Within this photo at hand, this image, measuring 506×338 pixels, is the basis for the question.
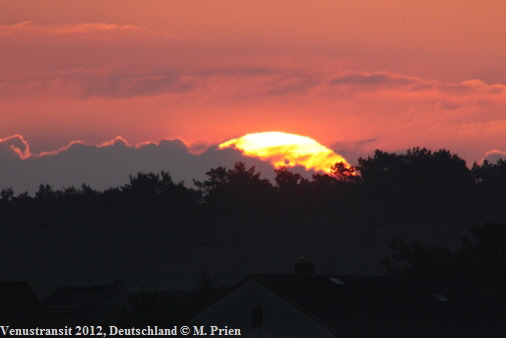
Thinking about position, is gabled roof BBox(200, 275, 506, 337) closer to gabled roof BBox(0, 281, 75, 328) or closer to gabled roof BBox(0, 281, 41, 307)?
gabled roof BBox(0, 281, 75, 328)

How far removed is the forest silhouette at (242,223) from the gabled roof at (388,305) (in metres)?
102

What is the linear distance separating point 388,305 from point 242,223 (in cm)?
11576

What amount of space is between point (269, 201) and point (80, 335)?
397 feet

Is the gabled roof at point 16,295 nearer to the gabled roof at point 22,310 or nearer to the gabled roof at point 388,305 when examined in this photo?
the gabled roof at point 22,310

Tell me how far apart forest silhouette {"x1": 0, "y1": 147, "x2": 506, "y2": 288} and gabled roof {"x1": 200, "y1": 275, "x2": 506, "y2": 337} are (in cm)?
10174

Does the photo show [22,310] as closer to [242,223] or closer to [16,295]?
[16,295]

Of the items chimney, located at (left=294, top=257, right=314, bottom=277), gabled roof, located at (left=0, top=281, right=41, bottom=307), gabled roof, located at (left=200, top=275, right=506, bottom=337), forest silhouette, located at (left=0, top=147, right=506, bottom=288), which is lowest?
gabled roof, located at (left=200, top=275, right=506, bottom=337)

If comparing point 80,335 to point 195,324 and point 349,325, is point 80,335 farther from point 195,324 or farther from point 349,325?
point 349,325

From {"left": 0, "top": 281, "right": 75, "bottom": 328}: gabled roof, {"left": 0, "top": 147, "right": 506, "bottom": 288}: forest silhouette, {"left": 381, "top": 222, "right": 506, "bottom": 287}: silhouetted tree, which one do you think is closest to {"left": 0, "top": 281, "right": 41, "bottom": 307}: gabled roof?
{"left": 0, "top": 281, "right": 75, "bottom": 328}: gabled roof

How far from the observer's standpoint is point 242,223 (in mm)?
177500

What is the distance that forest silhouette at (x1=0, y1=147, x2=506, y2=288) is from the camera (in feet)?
562

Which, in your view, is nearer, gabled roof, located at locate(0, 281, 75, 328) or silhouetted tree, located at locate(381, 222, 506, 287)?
gabled roof, located at locate(0, 281, 75, 328)

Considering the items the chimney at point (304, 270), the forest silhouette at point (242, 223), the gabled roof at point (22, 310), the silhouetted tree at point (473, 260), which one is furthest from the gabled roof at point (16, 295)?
the forest silhouette at point (242, 223)

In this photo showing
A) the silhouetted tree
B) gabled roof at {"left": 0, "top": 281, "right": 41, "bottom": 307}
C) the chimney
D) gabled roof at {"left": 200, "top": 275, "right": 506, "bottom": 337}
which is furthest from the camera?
the silhouetted tree
